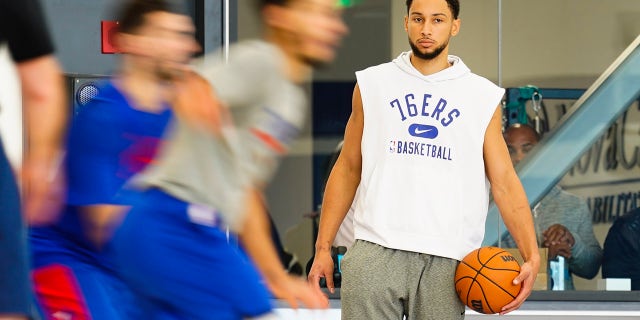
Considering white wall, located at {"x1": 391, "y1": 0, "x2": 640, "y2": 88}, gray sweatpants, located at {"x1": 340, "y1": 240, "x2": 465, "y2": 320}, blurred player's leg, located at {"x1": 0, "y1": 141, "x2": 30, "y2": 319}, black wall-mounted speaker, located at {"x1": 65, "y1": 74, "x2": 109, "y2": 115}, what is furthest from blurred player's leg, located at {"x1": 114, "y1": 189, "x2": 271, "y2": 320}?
white wall, located at {"x1": 391, "y1": 0, "x2": 640, "y2": 88}

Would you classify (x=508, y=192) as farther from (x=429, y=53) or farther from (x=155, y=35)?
(x=155, y=35)

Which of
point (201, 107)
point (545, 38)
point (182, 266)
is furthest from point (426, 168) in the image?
point (545, 38)

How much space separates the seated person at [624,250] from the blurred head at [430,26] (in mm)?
4436

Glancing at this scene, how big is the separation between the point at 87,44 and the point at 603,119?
356 cm

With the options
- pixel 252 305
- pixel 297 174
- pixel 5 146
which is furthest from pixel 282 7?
pixel 297 174

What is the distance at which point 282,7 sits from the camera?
432cm

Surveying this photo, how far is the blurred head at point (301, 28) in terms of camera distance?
429cm

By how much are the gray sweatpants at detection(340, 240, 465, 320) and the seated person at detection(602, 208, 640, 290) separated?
14.7ft

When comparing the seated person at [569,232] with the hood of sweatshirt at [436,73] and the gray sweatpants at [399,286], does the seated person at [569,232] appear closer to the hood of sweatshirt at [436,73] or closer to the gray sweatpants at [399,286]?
the hood of sweatshirt at [436,73]

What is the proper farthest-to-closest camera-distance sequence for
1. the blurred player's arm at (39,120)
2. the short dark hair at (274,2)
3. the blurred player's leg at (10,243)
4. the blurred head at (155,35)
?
the blurred head at (155,35) → the short dark hair at (274,2) → the blurred player's arm at (39,120) → the blurred player's leg at (10,243)

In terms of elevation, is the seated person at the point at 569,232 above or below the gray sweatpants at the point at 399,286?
below

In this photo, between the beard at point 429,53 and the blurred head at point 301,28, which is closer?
the blurred head at point 301,28

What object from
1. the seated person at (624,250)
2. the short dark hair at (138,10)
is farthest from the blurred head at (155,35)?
the seated person at (624,250)

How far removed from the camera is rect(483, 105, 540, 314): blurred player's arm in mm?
6582
